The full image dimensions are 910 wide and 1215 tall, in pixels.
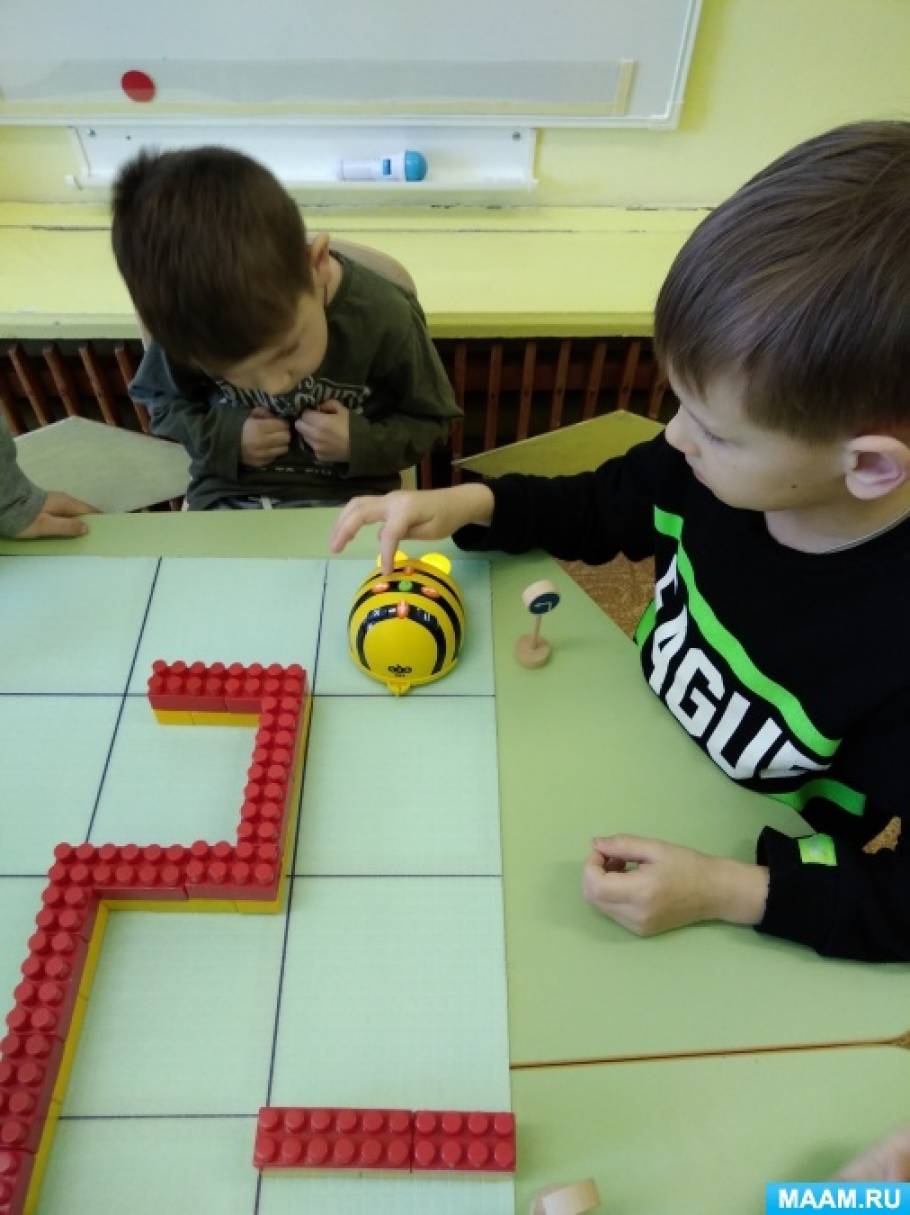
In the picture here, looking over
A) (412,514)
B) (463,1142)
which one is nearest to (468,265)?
(412,514)

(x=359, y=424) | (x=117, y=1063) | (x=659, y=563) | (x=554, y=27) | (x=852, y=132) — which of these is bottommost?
(x=117, y=1063)

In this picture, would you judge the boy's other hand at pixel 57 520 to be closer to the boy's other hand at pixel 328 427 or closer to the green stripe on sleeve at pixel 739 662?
the boy's other hand at pixel 328 427

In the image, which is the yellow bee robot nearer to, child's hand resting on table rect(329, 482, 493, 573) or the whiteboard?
child's hand resting on table rect(329, 482, 493, 573)

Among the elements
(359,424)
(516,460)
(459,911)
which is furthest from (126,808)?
(516,460)

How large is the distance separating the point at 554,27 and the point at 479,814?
3.92ft

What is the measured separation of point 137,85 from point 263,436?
2.29 feet

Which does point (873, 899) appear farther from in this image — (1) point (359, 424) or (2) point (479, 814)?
(1) point (359, 424)

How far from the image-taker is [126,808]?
2.39ft

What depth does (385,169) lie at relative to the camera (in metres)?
1.42

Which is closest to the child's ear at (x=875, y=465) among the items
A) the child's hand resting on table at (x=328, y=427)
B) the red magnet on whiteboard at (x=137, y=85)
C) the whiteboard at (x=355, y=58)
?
the child's hand resting on table at (x=328, y=427)

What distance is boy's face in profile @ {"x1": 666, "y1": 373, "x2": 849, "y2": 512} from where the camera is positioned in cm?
55

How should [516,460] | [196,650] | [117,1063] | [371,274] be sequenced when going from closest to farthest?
[117,1063] < [196,650] < [371,274] < [516,460]

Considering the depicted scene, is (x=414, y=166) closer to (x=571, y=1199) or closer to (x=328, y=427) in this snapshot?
(x=328, y=427)

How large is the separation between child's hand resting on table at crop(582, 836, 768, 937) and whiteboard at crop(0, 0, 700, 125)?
3.98ft
